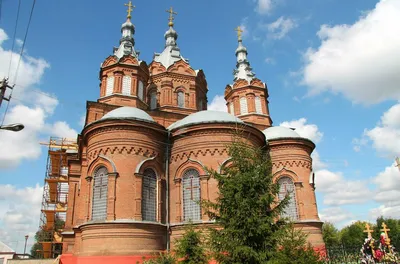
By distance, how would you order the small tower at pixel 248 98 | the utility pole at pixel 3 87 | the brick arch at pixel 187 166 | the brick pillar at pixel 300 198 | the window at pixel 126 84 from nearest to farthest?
the utility pole at pixel 3 87, the brick arch at pixel 187 166, the brick pillar at pixel 300 198, the window at pixel 126 84, the small tower at pixel 248 98

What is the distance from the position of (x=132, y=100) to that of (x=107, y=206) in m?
8.13

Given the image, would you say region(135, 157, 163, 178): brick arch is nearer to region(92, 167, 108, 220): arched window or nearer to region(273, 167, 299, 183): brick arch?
region(92, 167, 108, 220): arched window

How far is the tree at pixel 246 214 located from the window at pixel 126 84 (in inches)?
482

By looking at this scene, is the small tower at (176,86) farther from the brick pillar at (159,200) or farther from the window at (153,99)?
the brick pillar at (159,200)

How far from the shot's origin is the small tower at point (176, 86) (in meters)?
22.3

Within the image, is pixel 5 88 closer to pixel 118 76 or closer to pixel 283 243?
pixel 283 243

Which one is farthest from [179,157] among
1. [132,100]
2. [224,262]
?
[224,262]

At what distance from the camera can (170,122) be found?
20.3 meters

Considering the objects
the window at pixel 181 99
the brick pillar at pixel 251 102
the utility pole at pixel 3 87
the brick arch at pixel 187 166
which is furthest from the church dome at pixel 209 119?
the utility pole at pixel 3 87

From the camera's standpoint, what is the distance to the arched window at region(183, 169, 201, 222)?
48.9 ft

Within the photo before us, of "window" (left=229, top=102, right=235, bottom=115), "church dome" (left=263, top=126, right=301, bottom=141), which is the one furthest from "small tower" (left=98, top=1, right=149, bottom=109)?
"church dome" (left=263, top=126, right=301, bottom=141)

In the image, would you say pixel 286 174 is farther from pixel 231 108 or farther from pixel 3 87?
pixel 3 87

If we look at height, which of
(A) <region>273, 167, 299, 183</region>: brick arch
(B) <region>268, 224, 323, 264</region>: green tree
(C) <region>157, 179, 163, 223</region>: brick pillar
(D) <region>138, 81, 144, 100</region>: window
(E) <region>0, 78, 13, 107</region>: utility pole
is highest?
(D) <region>138, 81, 144, 100</region>: window

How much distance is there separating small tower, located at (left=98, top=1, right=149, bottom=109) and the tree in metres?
12.0
